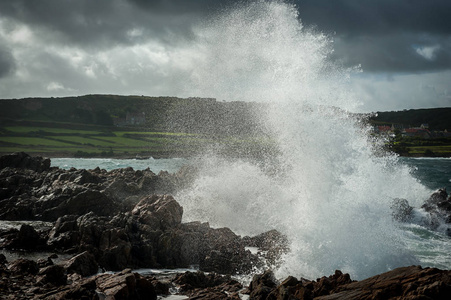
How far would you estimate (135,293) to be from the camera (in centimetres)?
1002

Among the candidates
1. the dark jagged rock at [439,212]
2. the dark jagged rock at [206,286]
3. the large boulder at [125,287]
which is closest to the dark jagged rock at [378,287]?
the dark jagged rock at [206,286]

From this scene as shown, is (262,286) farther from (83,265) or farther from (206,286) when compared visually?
(83,265)

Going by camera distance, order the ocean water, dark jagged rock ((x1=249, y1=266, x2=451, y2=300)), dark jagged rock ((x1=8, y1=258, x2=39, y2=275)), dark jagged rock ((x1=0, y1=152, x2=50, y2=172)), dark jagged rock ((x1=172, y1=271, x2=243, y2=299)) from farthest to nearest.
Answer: the ocean water < dark jagged rock ((x1=0, y1=152, x2=50, y2=172)) < dark jagged rock ((x1=8, y1=258, x2=39, y2=275)) < dark jagged rock ((x1=172, y1=271, x2=243, y2=299)) < dark jagged rock ((x1=249, y1=266, x2=451, y2=300))

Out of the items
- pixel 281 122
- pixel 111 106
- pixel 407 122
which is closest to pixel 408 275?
pixel 281 122

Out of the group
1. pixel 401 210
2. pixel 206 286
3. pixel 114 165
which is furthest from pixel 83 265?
pixel 114 165

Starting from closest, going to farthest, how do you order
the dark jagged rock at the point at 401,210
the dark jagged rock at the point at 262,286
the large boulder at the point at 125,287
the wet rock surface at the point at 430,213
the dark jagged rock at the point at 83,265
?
1. the large boulder at the point at 125,287
2. the dark jagged rock at the point at 262,286
3. the dark jagged rock at the point at 83,265
4. the wet rock surface at the point at 430,213
5. the dark jagged rock at the point at 401,210

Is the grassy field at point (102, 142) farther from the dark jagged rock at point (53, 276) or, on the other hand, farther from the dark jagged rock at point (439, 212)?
the dark jagged rock at point (53, 276)

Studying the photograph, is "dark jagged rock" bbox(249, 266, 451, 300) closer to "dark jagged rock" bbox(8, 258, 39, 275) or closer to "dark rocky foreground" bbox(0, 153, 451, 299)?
"dark rocky foreground" bbox(0, 153, 451, 299)

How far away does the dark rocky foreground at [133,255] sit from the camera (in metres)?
9.21

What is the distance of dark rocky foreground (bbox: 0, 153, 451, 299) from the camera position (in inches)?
363

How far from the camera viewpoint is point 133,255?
48.0 ft

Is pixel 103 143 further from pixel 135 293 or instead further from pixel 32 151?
pixel 135 293

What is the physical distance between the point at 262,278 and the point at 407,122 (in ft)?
517

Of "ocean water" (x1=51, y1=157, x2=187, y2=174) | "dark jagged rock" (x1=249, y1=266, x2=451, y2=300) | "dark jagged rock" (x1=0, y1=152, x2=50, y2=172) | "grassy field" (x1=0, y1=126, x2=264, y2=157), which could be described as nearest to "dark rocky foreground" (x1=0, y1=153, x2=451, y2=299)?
"dark jagged rock" (x1=249, y1=266, x2=451, y2=300)
